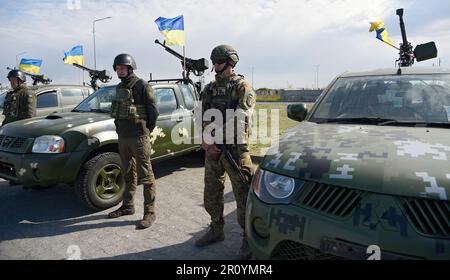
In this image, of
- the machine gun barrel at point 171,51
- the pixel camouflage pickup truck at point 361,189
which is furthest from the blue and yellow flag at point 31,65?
the pixel camouflage pickup truck at point 361,189

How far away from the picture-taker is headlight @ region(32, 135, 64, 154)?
3.69 metres

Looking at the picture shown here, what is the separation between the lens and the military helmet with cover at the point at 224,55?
2896mm

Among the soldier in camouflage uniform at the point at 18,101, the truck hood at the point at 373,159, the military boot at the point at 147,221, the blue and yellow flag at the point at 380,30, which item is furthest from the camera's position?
the blue and yellow flag at the point at 380,30

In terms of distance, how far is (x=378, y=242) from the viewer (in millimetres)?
1594

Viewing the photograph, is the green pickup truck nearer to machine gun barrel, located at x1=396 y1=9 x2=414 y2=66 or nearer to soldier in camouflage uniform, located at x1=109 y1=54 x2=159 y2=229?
soldier in camouflage uniform, located at x1=109 y1=54 x2=159 y2=229

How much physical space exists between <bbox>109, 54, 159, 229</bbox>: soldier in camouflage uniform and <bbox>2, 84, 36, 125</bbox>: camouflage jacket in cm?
262

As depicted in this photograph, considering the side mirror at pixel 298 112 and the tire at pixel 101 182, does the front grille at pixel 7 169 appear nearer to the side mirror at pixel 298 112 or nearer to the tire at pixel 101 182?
the tire at pixel 101 182

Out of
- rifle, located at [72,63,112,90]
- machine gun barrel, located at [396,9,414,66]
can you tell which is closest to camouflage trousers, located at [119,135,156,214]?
machine gun barrel, located at [396,9,414,66]

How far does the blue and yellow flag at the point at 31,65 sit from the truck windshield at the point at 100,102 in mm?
9928

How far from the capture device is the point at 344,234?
5.52ft

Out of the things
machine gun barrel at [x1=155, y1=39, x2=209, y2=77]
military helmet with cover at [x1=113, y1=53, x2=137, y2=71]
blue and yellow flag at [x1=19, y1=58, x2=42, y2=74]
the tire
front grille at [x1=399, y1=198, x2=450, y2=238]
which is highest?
blue and yellow flag at [x1=19, y1=58, x2=42, y2=74]

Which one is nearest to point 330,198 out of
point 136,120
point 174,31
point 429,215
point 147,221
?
point 429,215

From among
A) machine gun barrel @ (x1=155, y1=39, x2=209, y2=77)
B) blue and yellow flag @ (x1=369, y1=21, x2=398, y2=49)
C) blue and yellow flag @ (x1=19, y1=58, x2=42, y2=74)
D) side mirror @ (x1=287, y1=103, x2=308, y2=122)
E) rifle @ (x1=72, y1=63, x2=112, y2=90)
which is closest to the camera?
side mirror @ (x1=287, y1=103, x2=308, y2=122)
